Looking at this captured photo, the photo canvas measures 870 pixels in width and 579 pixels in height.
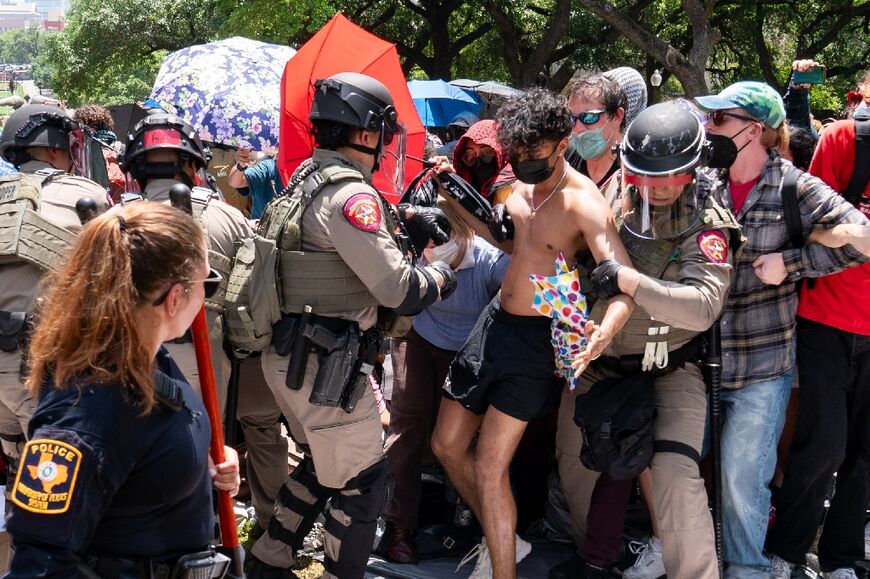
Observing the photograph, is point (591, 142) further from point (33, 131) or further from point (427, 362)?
point (33, 131)

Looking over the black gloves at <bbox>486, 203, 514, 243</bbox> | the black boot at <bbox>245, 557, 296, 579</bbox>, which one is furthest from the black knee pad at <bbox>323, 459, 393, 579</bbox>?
the black gloves at <bbox>486, 203, 514, 243</bbox>

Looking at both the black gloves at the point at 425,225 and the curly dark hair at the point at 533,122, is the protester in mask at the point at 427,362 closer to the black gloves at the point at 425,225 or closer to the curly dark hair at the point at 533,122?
the black gloves at the point at 425,225

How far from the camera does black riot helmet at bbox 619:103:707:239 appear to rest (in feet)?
11.5

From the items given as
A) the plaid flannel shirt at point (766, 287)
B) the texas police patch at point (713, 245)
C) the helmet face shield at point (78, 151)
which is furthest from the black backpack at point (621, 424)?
the helmet face shield at point (78, 151)

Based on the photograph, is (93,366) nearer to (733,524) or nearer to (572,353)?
(572,353)

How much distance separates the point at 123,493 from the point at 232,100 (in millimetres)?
4173

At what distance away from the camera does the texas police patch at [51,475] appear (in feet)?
6.31

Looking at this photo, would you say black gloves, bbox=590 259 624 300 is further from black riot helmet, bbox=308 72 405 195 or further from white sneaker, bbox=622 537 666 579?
white sneaker, bbox=622 537 666 579

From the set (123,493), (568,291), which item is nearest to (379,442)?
(568,291)

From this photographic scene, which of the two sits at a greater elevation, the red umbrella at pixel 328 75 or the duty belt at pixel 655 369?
the red umbrella at pixel 328 75

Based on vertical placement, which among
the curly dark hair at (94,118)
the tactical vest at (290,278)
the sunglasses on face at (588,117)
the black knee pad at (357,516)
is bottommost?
the black knee pad at (357,516)

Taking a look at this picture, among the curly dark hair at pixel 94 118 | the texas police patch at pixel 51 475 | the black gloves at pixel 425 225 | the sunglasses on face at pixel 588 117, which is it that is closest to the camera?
the texas police patch at pixel 51 475

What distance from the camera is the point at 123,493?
208 centimetres

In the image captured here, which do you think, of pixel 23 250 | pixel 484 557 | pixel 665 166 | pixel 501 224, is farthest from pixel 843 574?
pixel 23 250
